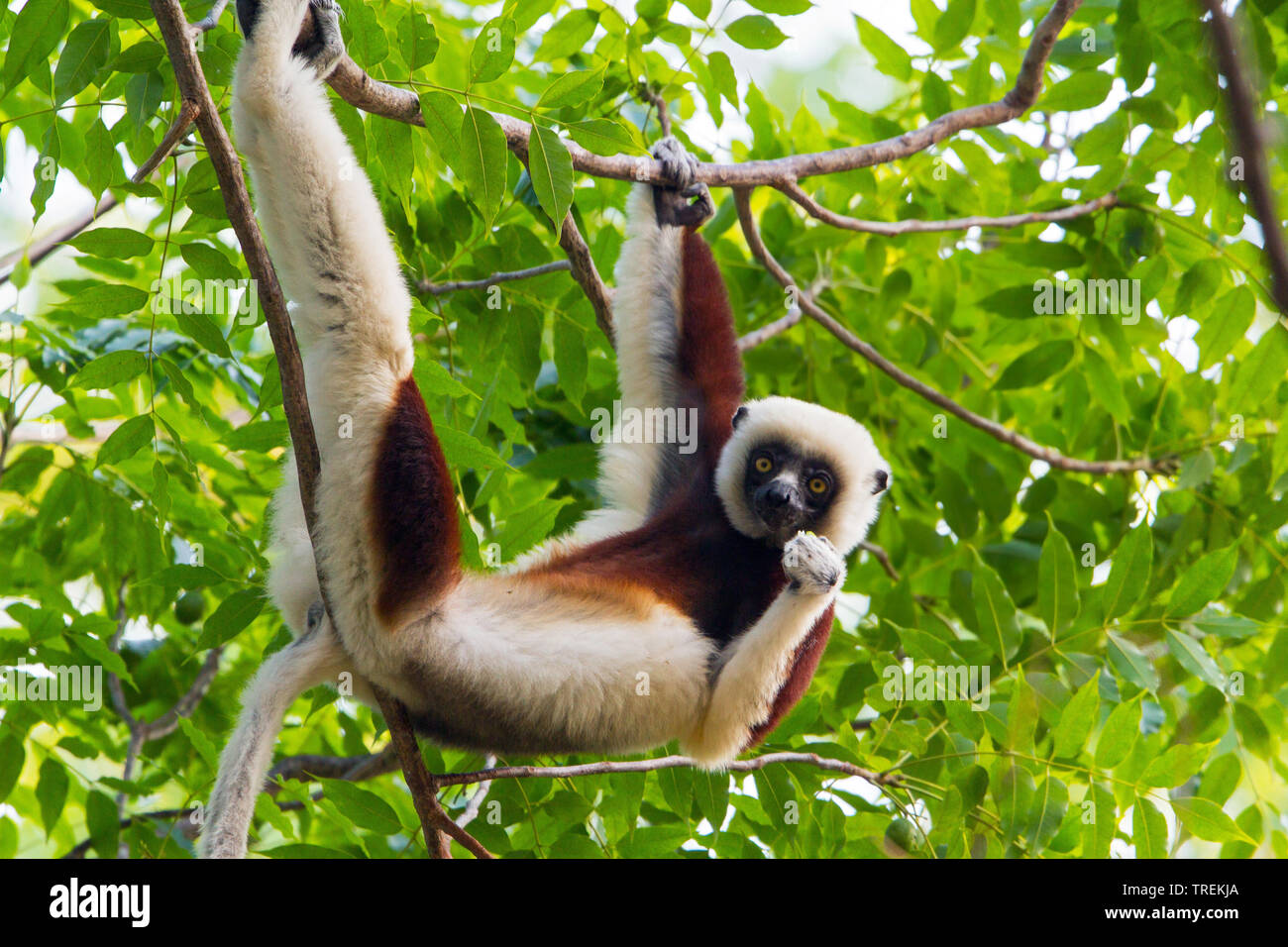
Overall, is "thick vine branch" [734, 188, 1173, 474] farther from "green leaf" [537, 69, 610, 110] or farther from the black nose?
"green leaf" [537, 69, 610, 110]

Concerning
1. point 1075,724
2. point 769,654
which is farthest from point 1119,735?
point 769,654

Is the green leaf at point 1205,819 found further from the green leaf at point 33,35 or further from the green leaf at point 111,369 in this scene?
the green leaf at point 33,35

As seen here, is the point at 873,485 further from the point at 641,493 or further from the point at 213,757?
the point at 213,757

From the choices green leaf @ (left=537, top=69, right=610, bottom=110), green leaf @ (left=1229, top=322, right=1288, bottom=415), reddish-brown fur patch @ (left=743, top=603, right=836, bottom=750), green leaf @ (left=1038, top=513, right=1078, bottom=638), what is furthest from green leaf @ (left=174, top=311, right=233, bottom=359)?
green leaf @ (left=1229, top=322, right=1288, bottom=415)

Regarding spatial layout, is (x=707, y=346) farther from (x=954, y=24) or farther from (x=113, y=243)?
(x=113, y=243)

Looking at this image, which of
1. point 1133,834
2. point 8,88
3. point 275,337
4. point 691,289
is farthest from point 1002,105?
point 8,88

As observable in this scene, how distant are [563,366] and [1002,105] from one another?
2860mm

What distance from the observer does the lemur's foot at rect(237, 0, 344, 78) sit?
3.66 meters

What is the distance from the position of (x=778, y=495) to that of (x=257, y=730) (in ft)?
8.50

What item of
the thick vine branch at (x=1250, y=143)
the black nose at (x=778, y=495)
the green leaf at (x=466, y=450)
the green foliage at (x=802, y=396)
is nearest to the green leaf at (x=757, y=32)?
the green foliage at (x=802, y=396)

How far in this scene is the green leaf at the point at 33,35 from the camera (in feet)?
12.9

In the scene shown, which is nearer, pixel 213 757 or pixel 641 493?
pixel 213 757

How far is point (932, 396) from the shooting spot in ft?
20.9

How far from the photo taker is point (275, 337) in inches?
138
